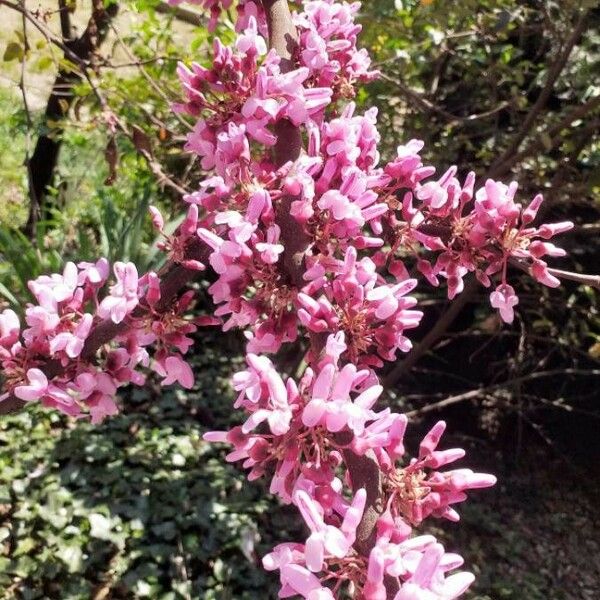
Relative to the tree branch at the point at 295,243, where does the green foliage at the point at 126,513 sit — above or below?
below

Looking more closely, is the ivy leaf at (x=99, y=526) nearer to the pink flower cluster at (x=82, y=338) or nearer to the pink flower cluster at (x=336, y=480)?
the pink flower cluster at (x=82, y=338)

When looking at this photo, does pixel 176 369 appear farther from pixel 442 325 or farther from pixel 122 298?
pixel 442 325

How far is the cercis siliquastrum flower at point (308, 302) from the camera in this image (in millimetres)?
721

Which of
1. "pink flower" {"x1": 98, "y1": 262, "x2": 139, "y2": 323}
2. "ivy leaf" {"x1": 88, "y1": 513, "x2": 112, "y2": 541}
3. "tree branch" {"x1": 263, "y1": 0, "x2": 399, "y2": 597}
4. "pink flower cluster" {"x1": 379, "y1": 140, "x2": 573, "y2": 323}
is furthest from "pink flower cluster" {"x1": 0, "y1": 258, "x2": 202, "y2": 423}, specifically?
"ivy leaf" {"x1": 88, "y1": 513, "x2": 112, "y2": 541}

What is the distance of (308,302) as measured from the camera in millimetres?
821

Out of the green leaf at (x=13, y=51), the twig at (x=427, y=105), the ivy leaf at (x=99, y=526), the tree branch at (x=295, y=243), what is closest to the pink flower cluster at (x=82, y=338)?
the tree branch at (x=295, y=243)

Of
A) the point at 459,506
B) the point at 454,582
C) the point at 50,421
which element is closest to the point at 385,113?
the point at 459,506

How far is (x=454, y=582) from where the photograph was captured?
0.68 m

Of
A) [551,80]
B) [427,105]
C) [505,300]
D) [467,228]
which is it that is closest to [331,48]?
[467,228]

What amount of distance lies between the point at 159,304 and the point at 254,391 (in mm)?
273

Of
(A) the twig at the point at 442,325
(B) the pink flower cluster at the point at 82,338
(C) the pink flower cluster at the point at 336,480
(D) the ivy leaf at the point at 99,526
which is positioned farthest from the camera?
(A) the twig at the point at 442,325

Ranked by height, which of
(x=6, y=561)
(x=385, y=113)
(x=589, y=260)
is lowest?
(x=6, y=561)

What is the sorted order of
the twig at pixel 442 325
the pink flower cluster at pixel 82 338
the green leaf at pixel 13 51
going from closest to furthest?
the pink flower cluster at pixel 82 338 → the green leaf at pixel 13 51 → the twig at pixel 442 325

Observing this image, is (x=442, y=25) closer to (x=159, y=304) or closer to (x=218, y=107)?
(x=218, y=107)
